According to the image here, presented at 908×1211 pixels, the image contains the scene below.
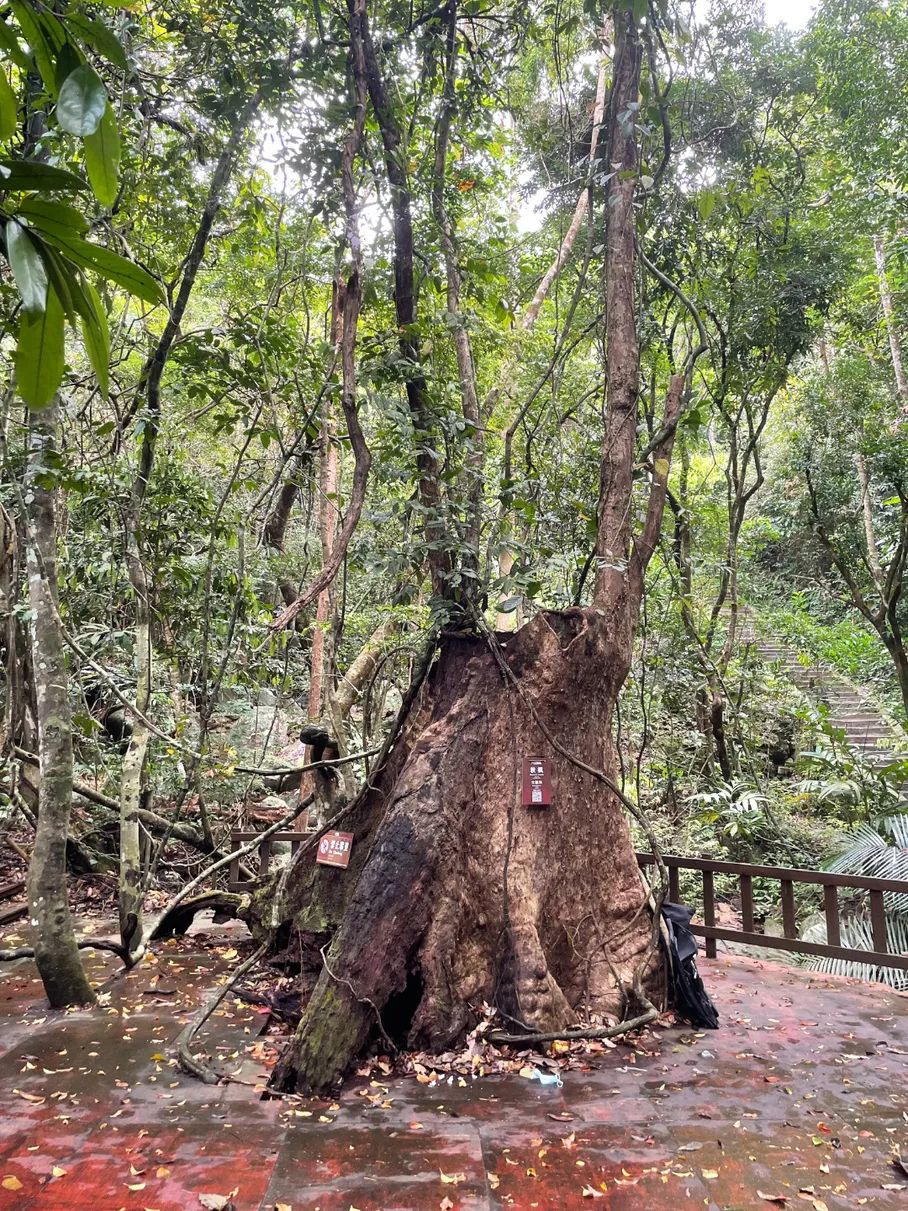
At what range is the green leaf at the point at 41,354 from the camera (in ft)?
2.81

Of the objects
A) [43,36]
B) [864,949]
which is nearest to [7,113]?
[43,36]

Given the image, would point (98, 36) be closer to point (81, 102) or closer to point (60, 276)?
point (81, 102)

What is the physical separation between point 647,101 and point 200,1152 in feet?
23.1

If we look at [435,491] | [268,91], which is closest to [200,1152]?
[435,491]

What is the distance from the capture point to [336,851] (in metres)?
4.73

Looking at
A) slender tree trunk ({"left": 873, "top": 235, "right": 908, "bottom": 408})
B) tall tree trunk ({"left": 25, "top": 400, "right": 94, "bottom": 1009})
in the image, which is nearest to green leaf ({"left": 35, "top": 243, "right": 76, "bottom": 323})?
tall tree trunk ({"left": 25, "top": 400, "right": 94, "bottom": 1009})

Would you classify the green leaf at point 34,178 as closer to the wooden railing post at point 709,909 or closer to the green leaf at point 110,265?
the green leaf at point 110,265

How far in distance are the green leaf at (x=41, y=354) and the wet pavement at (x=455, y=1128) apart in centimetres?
273

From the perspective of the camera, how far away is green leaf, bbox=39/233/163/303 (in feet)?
2.90

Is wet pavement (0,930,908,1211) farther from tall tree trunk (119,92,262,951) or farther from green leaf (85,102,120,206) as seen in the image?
green leaf (85,102,120,206)

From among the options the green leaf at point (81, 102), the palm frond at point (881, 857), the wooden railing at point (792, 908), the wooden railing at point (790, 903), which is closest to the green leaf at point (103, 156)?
the green leaf at point (81, 102)

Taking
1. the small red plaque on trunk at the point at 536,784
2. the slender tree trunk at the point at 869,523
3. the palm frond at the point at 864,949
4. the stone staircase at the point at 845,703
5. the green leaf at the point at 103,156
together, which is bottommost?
the palm frond at the point at 864,949

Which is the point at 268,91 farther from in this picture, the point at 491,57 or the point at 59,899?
the point at 59,899

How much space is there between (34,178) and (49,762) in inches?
159
